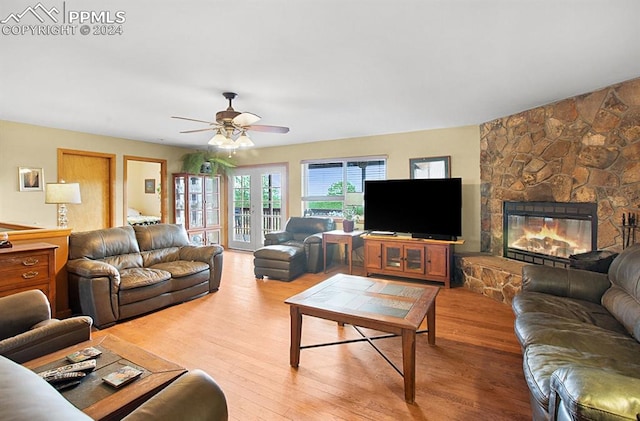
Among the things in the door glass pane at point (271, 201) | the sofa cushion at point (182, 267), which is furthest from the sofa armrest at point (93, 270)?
the door glass pane at point (271, 201)

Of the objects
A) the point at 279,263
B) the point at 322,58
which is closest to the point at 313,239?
the point at 279,263

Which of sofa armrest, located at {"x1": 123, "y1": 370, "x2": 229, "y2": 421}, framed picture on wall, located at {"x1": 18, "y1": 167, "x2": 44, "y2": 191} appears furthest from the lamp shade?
sofa armrest, located at {"x1": 123, "y1": 370, "x2": 229, "y2": 421}

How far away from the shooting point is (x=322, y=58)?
245cm

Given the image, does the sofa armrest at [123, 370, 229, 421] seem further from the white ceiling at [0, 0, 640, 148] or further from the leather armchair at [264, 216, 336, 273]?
the leather armchair at [264, 216, 336, 273]

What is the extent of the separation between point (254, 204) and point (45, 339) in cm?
548

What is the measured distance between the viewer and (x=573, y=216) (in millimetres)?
3445

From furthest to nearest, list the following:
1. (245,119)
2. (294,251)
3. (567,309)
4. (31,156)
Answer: (294,251)
(31,156)
(245,119)
(567,309)

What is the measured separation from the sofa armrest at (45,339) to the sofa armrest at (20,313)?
0.34 ft

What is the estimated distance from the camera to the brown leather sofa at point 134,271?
2980 millimetres

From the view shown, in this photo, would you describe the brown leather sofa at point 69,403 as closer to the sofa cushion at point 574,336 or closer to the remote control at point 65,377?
the remote control at point 65,377

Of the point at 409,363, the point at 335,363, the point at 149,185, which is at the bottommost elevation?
the point at 335,363

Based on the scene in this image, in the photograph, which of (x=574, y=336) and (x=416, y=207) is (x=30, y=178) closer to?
(x=416, y=207)

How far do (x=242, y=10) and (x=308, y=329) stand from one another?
266cm

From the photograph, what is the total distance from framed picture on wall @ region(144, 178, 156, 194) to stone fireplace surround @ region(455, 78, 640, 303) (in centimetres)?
713
